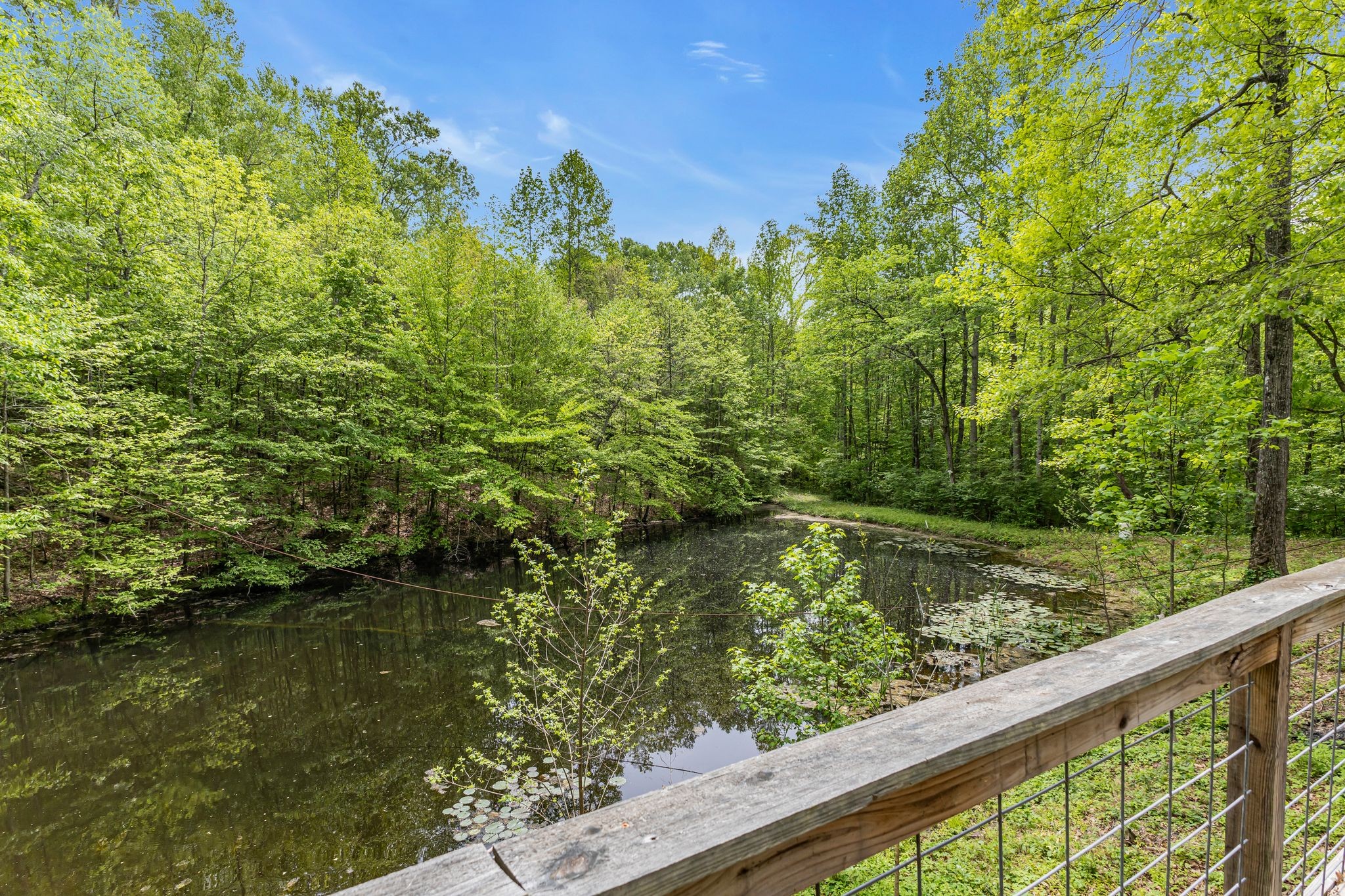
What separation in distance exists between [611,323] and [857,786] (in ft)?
45.1

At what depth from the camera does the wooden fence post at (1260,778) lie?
1.18 meters

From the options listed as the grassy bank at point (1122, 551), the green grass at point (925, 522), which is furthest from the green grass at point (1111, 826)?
the green grass at point (925, 522)

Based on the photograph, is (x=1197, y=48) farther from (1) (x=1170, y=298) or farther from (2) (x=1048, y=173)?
(1) (x=1170, y=298)

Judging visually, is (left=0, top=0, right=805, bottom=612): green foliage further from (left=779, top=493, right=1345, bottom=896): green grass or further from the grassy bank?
(left=779, top=493, right=1345, bottom=896): green grass

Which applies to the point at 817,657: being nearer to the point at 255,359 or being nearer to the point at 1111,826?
the point at 1111,826

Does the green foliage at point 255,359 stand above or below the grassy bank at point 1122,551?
above

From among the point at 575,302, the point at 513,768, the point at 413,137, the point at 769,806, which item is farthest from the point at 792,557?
the point at 413,137

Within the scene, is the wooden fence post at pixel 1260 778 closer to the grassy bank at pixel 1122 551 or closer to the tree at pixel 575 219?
the grassy bank at pixel 1122 551

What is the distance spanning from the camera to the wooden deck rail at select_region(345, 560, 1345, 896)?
47 cm

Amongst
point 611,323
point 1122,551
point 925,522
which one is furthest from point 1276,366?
point 611,323

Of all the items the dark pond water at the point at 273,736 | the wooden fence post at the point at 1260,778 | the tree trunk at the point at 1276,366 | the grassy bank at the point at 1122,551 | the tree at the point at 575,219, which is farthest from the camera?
the tree at the point at 575,219

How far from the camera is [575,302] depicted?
613 inches

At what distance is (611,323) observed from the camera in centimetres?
1373

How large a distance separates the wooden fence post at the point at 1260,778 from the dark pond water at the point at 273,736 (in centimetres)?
380
